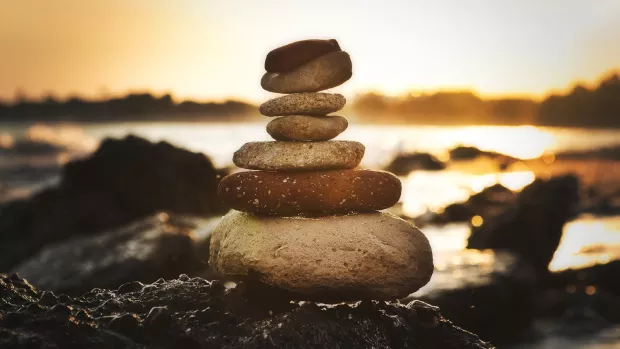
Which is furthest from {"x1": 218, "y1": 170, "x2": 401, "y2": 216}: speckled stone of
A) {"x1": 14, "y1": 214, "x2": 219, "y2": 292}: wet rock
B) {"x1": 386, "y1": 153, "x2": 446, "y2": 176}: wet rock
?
{"x1": 386, "y1": 153, "x2": 446, "y2": 176}: wet rock

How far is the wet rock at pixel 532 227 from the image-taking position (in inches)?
531

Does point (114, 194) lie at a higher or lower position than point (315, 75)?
lower

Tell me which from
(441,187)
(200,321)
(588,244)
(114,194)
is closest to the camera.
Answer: (200,321)

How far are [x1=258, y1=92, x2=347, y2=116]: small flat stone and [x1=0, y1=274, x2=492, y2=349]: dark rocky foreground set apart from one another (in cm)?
191

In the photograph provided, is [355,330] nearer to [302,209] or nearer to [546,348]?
[302,209]

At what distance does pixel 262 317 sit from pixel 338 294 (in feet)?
2.79

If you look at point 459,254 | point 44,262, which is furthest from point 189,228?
point 459,254

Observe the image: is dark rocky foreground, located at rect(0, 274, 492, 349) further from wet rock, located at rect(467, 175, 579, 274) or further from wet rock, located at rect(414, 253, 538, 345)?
wet rock, located at rect(467, 175, 579, 274)

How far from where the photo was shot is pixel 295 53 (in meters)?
5.69

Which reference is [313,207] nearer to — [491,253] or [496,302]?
[496,302]

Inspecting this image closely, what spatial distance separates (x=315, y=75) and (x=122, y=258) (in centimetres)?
586

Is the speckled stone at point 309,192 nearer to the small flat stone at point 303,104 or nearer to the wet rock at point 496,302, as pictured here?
the small flat stone at point 303,104

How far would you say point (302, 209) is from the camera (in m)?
5.61

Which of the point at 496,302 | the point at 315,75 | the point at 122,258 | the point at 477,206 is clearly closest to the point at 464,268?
the point at 496,302
